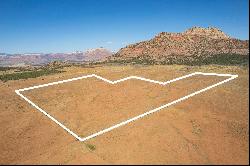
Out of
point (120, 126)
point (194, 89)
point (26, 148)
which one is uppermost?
point (194, 89)

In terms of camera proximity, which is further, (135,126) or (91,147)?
(135,126)

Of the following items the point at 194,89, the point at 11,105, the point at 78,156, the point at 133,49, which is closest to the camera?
the point at 78,156

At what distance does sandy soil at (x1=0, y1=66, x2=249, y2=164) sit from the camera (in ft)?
23.6

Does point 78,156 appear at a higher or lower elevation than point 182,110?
lower

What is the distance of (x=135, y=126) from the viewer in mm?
8625

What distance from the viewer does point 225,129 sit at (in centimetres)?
799

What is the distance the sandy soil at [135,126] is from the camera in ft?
23.6

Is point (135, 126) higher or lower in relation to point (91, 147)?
higher

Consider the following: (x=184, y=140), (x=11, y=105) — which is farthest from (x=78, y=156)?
(x=11, y=105)

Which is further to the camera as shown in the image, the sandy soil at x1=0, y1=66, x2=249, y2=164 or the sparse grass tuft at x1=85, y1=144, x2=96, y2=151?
the sparse grass tuft at x1=85, y1=144, x2=96, y2=151

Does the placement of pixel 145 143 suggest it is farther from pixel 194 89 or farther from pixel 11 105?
pixel 11 105

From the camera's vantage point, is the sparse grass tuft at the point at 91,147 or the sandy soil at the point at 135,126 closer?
the sandy soil at the point at 135,126

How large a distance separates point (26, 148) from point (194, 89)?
20.7 feet

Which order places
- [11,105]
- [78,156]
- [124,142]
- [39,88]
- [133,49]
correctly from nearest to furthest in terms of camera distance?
[78,156] < [124,142] < [11,105] < [39,88] < [133,49]
